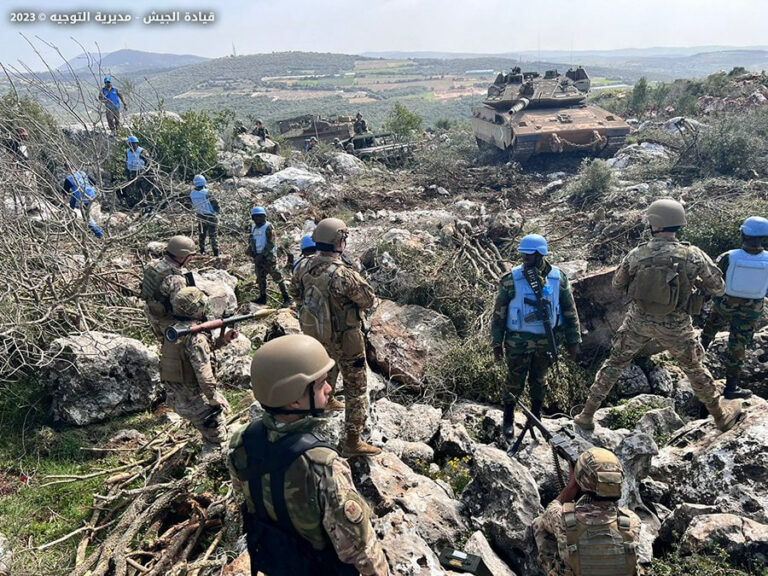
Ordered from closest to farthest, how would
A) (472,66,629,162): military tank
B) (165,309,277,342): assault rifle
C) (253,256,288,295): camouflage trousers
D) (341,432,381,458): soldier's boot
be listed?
(341,432,381,458): soldier's boot
(165,309,277,342): assault rifle
(253,256,288,295): camouflage trousers
(472,66,629,162): military tank

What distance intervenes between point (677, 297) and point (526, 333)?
107 cm

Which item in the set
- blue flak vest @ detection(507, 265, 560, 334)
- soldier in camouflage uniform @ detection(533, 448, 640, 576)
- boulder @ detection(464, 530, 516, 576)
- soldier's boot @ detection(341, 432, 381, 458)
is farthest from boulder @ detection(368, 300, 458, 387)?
soldier in camouflage uniform @ detection(533, 448, 640, 576)

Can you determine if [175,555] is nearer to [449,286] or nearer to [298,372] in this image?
[298,372]

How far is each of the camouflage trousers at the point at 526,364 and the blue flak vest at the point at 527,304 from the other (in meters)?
0.11

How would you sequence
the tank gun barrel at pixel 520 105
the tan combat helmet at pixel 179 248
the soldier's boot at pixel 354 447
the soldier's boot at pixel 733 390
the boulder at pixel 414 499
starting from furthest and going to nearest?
the tank gun barrel at pixel 520 105 < the soldier's boot at pixel 733 390 < the tan combat helmet at pixel 179 248 < the soldier's boot at pixel 354 447 < the boulder at pixel 414 499

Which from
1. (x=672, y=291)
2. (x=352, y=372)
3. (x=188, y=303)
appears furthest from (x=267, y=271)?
(x=672, y=291)

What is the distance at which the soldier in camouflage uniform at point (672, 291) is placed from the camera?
11.5 feet

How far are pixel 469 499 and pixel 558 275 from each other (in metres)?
1.73


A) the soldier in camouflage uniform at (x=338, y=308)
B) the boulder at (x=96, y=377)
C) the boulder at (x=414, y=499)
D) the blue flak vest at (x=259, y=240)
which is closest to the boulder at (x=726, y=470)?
the boulder at (x=414, y=499)

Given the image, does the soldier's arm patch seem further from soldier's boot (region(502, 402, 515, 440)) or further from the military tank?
the military tank

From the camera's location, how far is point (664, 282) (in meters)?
3.47

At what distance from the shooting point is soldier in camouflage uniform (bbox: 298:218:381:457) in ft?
10.5

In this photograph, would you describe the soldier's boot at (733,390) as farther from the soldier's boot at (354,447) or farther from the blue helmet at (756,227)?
the soldier's boot at (354,447)

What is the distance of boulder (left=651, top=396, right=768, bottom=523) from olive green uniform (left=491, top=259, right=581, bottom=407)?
100 cm
